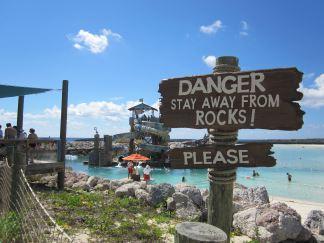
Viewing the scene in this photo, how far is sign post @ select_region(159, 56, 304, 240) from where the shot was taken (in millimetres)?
3455

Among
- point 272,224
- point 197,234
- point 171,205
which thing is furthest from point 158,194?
point 197,234

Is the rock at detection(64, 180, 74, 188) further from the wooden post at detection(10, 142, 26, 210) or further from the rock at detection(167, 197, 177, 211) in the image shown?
the wooden post at detection(10, 142, 26, 210)

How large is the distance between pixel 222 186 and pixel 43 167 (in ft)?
37.9

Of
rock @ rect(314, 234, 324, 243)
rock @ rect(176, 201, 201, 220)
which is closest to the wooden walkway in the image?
rock @ rect(176, 201, 201, 220)

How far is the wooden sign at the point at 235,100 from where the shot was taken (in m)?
3.44

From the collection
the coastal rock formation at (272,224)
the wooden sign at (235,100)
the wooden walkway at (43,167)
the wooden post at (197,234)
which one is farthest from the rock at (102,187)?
the wooden post at (197,234)

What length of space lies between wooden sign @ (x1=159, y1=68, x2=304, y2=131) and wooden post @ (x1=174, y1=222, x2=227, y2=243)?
116 cm

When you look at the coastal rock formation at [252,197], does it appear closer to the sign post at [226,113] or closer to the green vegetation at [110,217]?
the green vegetation at [110,217]

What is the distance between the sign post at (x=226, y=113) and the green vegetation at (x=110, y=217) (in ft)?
13.8

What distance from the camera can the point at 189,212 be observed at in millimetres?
10367

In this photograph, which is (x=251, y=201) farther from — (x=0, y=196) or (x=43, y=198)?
(x=0, y=196)

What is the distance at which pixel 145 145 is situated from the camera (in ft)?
152

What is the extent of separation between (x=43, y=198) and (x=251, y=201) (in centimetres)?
641

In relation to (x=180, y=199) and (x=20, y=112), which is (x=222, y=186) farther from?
(x=20, y=112)
